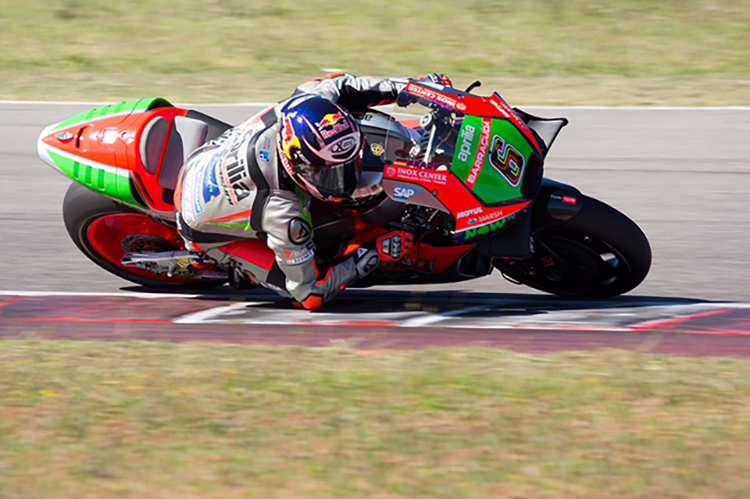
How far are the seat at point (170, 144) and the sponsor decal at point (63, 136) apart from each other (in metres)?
0.50

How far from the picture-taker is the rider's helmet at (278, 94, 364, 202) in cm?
479

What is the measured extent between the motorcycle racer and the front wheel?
37.5 inches

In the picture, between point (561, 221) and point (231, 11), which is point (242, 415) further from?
point (231, 11)

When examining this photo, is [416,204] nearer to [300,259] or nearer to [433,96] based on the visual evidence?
[433,96]

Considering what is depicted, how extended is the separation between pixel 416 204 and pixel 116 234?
2133mm

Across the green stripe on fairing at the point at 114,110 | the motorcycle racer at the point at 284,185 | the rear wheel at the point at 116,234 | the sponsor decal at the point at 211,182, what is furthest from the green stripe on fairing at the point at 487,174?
the green stripe on fairing at the point at 114,110

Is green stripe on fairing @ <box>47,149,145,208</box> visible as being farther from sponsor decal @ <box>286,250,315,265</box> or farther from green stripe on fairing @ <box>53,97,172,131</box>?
sponsor decal @ <box>286,250,315,265</box>

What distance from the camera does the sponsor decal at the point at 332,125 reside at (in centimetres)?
479

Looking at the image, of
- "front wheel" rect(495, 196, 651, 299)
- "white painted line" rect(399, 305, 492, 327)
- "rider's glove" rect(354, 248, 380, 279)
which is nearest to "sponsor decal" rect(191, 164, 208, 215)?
"rider's glove" rect(354, 248, 380, 279)

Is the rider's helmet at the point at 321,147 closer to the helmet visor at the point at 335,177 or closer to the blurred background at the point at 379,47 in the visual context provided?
the helmet visor at the point at 335,177

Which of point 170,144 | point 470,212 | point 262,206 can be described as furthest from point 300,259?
point 170,144

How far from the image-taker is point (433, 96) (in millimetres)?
5043

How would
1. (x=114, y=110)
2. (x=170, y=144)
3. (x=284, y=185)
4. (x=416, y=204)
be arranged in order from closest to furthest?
1. (x=416, y=204)
2. (x=284, y=185)
3. (x=170, y=144)
4. (x=114, y=110)

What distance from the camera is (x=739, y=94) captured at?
10.6m
